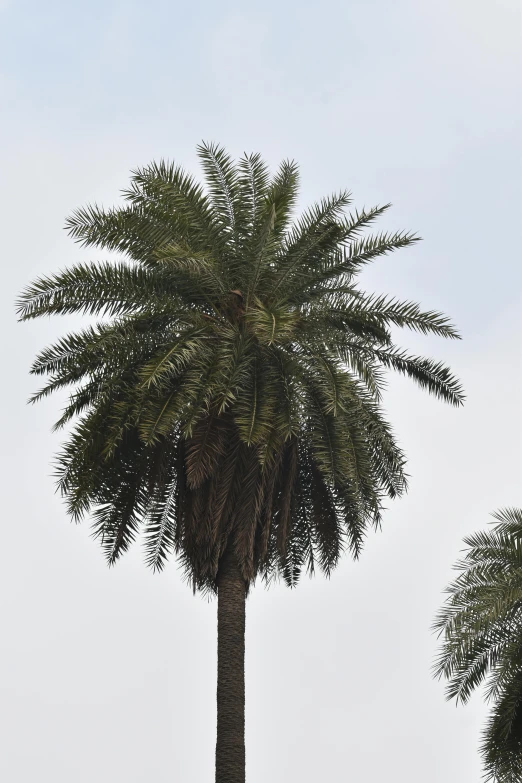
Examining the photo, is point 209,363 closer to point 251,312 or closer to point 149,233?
point 251,312

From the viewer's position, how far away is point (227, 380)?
2312cm

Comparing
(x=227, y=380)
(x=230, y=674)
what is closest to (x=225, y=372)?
(x=227, y=380)

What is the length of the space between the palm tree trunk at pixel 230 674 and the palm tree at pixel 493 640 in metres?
4.83

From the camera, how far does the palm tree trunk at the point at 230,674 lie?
22359mm

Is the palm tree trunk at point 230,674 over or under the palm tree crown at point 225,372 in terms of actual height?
under

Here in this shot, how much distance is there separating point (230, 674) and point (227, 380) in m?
5.50

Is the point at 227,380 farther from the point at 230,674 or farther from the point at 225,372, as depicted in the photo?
the point at 230,674

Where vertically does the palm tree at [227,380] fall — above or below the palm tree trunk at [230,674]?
above

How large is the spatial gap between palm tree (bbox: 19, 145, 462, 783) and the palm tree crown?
39 mm

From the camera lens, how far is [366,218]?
25203mm

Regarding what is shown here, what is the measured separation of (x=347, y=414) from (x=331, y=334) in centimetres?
183

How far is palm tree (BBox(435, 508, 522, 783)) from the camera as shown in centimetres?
2541

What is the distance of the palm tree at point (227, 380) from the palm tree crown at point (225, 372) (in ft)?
0.13

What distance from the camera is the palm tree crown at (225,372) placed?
23.4m
